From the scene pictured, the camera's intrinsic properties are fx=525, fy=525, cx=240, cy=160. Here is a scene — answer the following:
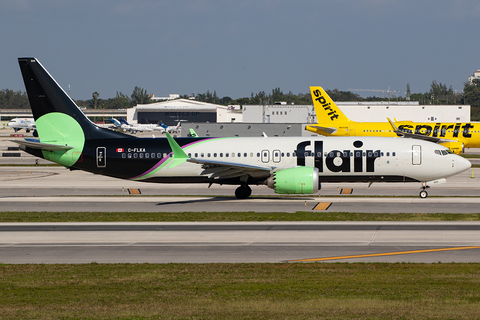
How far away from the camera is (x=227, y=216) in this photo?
28984 millimetres

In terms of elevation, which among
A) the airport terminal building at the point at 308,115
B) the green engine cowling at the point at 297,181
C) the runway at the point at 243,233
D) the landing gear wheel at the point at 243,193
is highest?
the airport terminal building at the point at 308,115

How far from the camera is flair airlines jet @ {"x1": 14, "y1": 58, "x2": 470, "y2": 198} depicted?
35.3 metres

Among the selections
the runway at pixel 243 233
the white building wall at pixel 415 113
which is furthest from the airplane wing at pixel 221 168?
the white building wall at pixel 415 113

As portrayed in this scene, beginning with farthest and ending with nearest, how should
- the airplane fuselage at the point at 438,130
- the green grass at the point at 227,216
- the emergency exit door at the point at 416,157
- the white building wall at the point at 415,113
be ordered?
the white building wall at the point at 415,113 → the airplane fuselage at the point at 438,130 → the emergency exit door at the point at 416,157 → the green grass at the point at 227,216

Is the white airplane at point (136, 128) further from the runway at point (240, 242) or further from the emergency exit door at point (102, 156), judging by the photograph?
the runway at point (240, 242)

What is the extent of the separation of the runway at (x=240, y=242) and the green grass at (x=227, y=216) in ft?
4.10

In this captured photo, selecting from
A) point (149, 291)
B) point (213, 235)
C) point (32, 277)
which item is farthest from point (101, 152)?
point (149, 291)

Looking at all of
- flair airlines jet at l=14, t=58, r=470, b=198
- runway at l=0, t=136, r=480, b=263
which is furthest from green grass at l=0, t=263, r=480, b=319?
flair airlines jet at l=14, t=58, r=470, b=198

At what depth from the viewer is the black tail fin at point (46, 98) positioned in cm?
3534

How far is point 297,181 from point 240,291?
18200 mm

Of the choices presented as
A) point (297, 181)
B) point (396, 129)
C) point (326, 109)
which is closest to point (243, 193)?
point (297, 181)

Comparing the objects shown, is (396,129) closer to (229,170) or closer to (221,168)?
(229,170)

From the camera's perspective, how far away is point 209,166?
3503 cm

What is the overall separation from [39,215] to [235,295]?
18922mm
